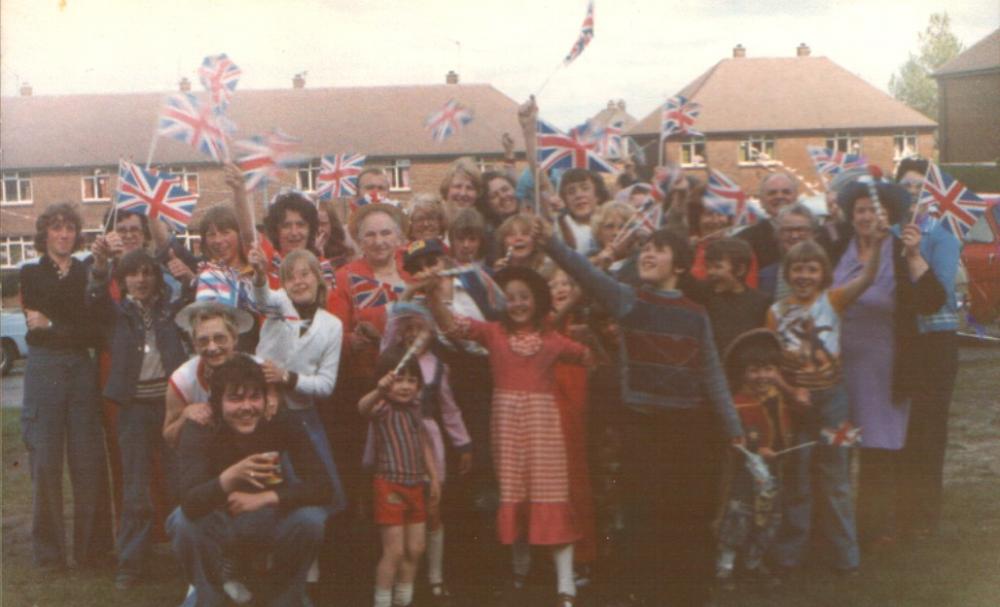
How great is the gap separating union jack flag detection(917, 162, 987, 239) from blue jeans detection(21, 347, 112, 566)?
13.9 feet

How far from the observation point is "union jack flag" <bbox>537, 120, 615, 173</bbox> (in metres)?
5.69

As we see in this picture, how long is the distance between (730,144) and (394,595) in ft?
10.7

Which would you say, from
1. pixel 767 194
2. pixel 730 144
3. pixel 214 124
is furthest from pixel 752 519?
pixel 214 124

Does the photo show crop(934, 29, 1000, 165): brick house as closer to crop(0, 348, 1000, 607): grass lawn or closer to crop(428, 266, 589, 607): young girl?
crop(0, 348, 1000, 607): grass lawn

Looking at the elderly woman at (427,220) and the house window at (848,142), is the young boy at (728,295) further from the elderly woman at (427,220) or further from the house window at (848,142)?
the house window at (848,142)

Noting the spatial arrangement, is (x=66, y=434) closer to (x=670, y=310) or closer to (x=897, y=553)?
(x=670, y=310)

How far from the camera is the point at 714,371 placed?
15.7ft

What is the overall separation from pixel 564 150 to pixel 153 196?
79.3 inches

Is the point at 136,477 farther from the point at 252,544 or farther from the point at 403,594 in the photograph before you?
the point at 403,594

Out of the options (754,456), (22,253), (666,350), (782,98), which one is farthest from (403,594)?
(782,98)

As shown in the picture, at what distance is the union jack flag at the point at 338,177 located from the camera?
7.55 metres

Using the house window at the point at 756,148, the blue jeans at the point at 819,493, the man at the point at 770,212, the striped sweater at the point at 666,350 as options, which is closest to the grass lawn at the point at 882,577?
the blue jeans at the point at 819,493

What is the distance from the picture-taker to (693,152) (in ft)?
21.0

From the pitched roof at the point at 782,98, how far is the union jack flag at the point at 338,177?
1.89 metres
